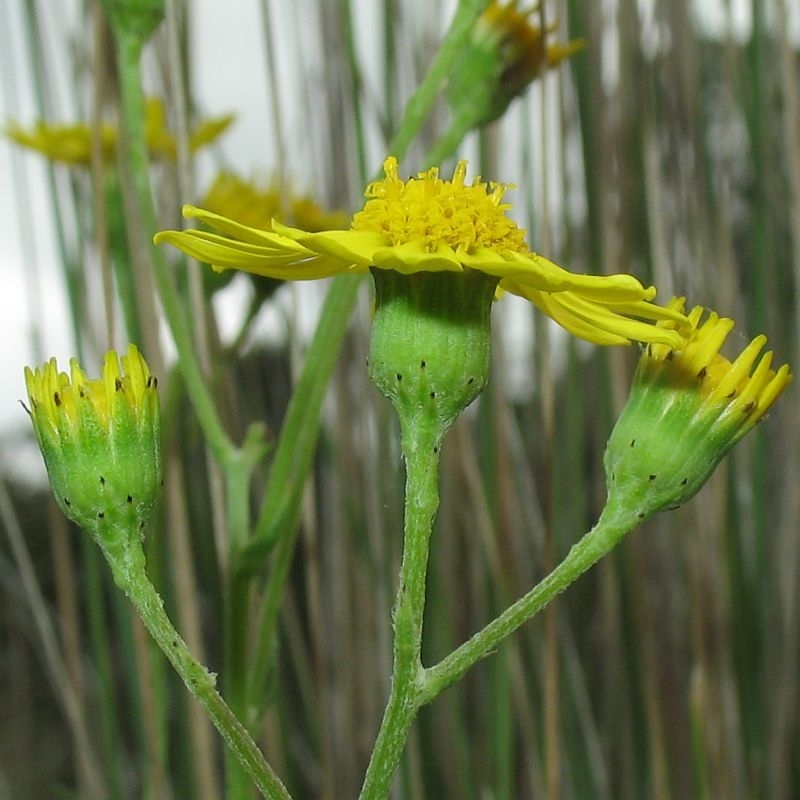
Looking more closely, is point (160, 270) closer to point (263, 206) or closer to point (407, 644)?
point (263, 206)

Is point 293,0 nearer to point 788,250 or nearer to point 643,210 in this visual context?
point 643,210

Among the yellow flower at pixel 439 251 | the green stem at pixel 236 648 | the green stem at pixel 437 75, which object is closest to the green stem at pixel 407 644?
the yellow flower at pixel 439 251

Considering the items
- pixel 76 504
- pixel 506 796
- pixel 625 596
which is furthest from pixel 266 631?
pixel 625 596

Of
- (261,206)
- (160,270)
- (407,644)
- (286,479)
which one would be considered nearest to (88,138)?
(261,206)

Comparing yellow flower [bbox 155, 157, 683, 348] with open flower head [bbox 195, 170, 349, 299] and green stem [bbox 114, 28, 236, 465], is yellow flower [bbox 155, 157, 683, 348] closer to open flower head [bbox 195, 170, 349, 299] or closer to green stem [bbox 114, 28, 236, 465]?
green stem [bbox 114, 28, 236, 465]

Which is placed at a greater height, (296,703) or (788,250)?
(788,250)

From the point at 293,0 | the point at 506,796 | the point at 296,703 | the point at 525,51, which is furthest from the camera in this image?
the point at 296,703
